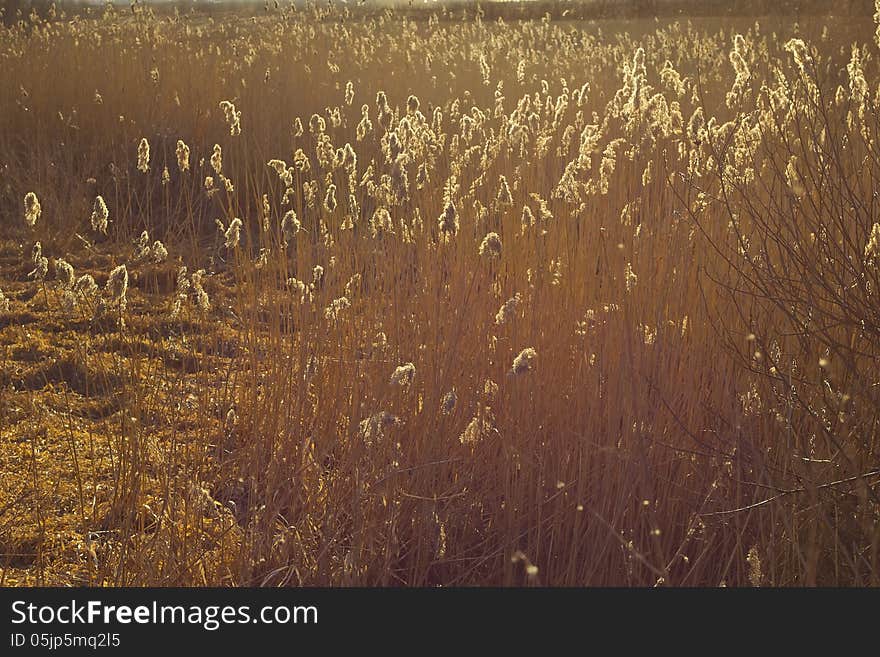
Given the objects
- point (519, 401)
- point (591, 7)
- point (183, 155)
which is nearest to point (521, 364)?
point (519, 401)

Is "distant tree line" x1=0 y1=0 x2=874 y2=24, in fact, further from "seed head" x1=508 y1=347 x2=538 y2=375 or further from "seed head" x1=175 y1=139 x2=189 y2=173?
"seed head" x1=508 y1=347 x2=538 y2=375

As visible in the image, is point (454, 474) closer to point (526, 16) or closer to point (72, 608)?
point (72, 608)

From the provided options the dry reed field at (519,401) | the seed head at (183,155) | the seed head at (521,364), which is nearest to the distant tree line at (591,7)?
the seed head at (183,155)

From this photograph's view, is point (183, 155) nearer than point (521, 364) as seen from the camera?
No

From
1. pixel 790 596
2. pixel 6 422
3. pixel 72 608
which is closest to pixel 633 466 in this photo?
pixel 790 596

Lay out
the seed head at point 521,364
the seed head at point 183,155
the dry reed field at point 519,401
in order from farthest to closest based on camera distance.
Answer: the seed head at point 183,155, the dry reed field at point 519,401, the seed head at point 521,364

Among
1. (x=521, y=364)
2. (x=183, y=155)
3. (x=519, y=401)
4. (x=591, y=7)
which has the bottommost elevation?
(x=519, y=401)

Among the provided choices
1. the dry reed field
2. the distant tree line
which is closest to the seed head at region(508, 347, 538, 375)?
the dry reed field

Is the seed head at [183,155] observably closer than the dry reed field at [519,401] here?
No

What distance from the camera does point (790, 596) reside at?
1397mm

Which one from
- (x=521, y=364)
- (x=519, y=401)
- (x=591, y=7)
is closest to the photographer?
(x=521, y=364)

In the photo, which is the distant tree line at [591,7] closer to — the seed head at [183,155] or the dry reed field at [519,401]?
the seed head at [183,155]

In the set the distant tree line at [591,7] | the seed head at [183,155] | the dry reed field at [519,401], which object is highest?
the distant tree line at [591,7]

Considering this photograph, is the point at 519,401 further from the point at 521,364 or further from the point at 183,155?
the point at 183,155
